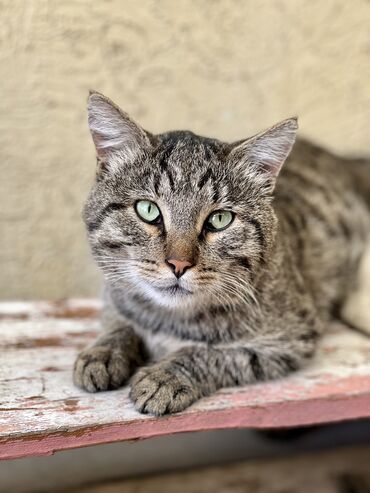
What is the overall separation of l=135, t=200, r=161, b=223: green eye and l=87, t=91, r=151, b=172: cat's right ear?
97 mm

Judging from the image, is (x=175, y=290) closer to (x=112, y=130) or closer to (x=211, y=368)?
(x=211, y=368)

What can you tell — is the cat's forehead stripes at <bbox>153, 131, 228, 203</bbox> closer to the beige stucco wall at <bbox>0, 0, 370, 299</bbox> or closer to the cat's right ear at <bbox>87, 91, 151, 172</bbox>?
the cat's right ear at <bbox>87, 91, 151, 172</bbox>

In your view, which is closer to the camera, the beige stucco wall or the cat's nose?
the cat's nose

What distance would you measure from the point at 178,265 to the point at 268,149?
29cm

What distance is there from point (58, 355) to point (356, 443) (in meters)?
1.11

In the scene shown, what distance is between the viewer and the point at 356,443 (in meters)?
1.92

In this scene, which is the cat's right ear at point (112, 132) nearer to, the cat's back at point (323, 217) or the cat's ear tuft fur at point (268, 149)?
the cat's ear tuft fur at point (268, 149)

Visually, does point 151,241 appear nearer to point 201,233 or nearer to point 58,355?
point 201,233

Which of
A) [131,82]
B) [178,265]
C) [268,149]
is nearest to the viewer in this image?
[178,265]

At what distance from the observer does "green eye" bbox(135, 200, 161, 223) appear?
3.55 feet

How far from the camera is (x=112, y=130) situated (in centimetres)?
110

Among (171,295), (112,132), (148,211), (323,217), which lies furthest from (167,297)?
(323,217)

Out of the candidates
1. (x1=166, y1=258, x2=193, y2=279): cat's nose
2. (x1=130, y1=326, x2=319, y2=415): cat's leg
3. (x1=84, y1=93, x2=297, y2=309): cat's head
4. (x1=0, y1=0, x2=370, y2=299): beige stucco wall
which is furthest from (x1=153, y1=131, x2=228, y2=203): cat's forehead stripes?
(x1=0, y1=0, x2=370, y2=299): beige stucco wall

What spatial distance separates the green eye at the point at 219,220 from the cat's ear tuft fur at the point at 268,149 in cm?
11
